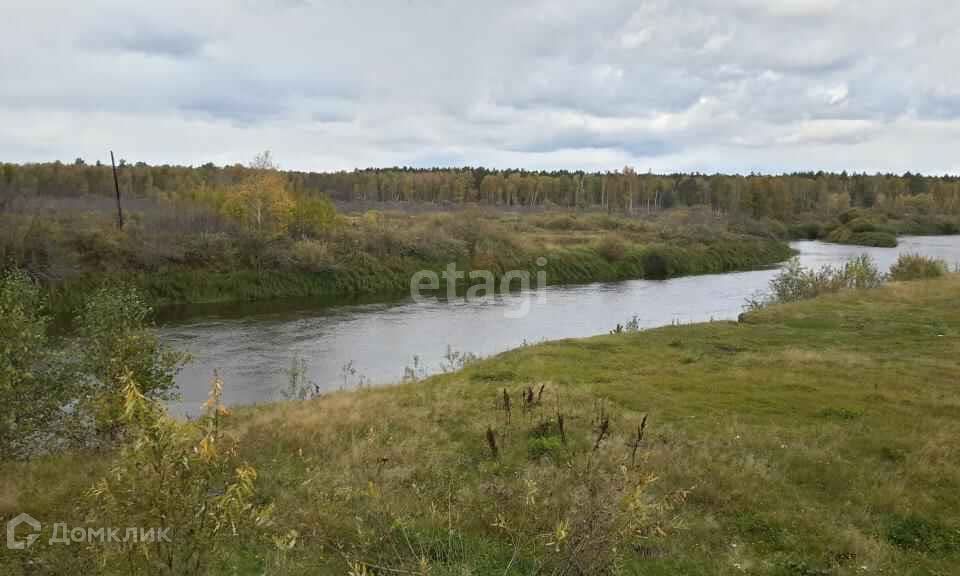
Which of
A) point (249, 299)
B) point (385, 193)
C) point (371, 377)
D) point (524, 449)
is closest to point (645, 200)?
point (385, 193)

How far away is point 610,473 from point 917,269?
1372 inches

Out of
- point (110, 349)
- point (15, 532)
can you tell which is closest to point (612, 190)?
point (110, 349)

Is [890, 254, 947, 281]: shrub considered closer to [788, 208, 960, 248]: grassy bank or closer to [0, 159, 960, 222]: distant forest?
[788, 208, 960, 248]: grassy bank

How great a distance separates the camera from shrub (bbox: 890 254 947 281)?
3600cm

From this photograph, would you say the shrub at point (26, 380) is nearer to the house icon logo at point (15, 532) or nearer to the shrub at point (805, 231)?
the house icon logo at point (15, 532)

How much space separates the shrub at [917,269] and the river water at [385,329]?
323 inches

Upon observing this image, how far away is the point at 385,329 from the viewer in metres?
30.7

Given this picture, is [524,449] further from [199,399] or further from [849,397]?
[199,399]

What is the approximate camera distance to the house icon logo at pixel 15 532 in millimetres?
8009

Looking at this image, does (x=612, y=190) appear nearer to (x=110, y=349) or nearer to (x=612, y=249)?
(x=612, y=249)

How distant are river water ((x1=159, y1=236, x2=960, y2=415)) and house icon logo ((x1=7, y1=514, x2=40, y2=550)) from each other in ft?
26.6

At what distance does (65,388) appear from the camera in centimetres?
1183

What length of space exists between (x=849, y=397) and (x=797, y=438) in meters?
3.41

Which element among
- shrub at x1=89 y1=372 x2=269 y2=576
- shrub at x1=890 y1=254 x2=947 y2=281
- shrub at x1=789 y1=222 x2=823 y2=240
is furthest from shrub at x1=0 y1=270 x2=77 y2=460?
shrub at x1=789 y1=222 x2=823 y2=240
